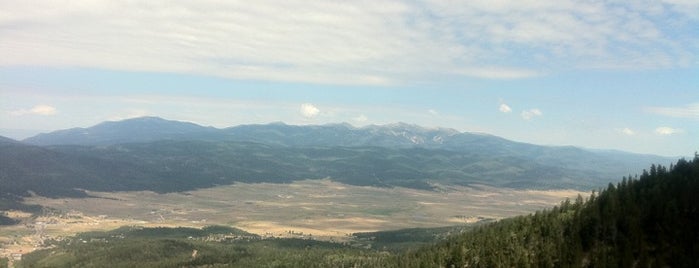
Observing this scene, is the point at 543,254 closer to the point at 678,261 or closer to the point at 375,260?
the point at 678,261

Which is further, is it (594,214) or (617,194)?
(617,194)

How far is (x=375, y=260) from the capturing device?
19650cm

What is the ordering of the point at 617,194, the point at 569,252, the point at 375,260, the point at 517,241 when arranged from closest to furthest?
1. the point at 569,252
2. the point at 517,241
3. the point at 617,194
4. the point at 375,260

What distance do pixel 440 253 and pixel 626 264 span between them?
157ft

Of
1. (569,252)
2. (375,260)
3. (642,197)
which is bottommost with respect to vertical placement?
(375,260)

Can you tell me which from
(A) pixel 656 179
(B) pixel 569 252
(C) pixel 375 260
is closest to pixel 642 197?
(A) pixel 656 179

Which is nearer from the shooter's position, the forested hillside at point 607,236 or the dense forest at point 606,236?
the forested hillside at point 607,236

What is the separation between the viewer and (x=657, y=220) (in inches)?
5743

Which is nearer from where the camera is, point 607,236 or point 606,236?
point 607,236

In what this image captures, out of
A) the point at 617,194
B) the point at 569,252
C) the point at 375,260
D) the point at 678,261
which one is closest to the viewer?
the point at 678,261

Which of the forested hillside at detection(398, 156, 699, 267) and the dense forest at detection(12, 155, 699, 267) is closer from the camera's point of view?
the forested hillside at detection(398, 156, 699, 267)

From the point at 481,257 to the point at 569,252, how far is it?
21.1 meters

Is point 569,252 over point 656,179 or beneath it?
beneath

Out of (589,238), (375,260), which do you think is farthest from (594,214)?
(375,260)
